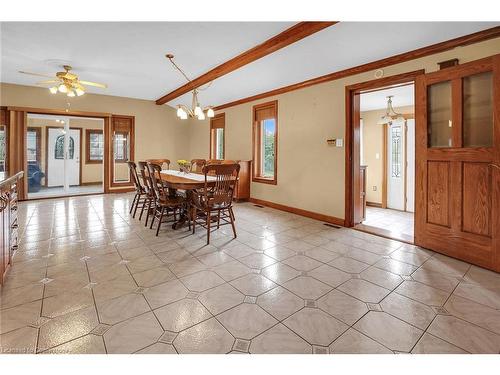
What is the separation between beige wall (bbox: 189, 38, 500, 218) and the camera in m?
4.21

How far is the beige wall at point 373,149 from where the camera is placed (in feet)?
→ 20.1

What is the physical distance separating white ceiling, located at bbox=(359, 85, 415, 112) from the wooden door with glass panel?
1651 millimetres

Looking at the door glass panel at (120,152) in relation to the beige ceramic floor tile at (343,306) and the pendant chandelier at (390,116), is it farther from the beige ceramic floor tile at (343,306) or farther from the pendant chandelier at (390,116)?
the beige ceramic floor tile at (343,306)

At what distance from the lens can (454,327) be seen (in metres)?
1.70

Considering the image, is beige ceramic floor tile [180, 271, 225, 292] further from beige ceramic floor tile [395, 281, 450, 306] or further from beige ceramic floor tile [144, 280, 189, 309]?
beige ceramic floor tile [395, 281, 450, 306]

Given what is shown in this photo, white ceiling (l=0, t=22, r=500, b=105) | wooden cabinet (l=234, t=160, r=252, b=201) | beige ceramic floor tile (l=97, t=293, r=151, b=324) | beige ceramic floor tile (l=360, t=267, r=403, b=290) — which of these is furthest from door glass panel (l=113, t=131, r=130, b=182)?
beige ceramic floor tile (l=360, t=267, r=403, b=290)

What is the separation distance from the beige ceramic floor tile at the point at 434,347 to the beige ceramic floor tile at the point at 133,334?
60.1 inches

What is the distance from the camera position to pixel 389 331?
5.44ft

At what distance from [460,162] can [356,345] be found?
7.70ft

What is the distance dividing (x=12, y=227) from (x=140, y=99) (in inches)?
227

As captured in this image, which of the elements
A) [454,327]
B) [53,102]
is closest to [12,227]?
[454,327]

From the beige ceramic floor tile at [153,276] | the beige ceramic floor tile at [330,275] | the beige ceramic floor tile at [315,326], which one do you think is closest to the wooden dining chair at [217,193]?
the beige ceramic floor tile at [153,276]

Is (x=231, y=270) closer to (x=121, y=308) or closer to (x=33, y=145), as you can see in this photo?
→ (x=121, y=308)
